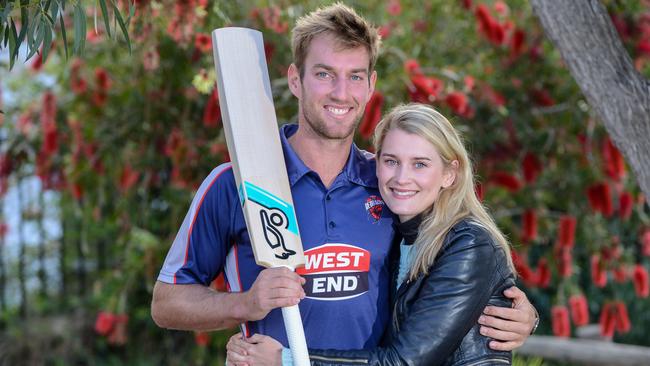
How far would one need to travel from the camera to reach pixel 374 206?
8.23 feet

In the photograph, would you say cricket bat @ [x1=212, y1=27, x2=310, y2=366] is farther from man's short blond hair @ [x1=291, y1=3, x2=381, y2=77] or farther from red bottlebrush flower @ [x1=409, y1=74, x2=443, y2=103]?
red bottlebrush flower @ [x1=409, y1=74, x2=443, y2=103]

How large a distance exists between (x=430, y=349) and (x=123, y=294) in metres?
2.80

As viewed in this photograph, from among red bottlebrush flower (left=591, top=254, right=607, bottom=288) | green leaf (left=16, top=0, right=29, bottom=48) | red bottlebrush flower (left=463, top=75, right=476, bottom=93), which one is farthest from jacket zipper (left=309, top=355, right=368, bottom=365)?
red bottlebrush flower (left=591, top=254, right=607, bottom=288)

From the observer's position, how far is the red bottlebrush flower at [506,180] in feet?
15.1

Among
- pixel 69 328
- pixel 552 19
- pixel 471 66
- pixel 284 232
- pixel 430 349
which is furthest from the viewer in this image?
A: pixel 69 328

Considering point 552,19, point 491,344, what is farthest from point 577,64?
point 491,344

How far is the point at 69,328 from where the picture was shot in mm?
6152

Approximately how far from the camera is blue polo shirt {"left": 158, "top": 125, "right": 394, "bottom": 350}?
2391 millimetres

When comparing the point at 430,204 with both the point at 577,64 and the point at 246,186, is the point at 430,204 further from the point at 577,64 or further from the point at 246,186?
the point at 577,64

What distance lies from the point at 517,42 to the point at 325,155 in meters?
2.55

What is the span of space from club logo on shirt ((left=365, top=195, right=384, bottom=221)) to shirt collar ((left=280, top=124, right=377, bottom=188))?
4cm

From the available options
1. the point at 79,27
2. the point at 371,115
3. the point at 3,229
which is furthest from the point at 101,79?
the point at 79,27

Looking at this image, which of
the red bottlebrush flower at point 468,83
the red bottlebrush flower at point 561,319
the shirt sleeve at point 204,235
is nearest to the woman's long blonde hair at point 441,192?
the shirt sleeve at point 204,235

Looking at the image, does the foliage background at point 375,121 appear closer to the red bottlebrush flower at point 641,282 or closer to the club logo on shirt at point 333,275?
the red bottlebrush flower at point 641,282
